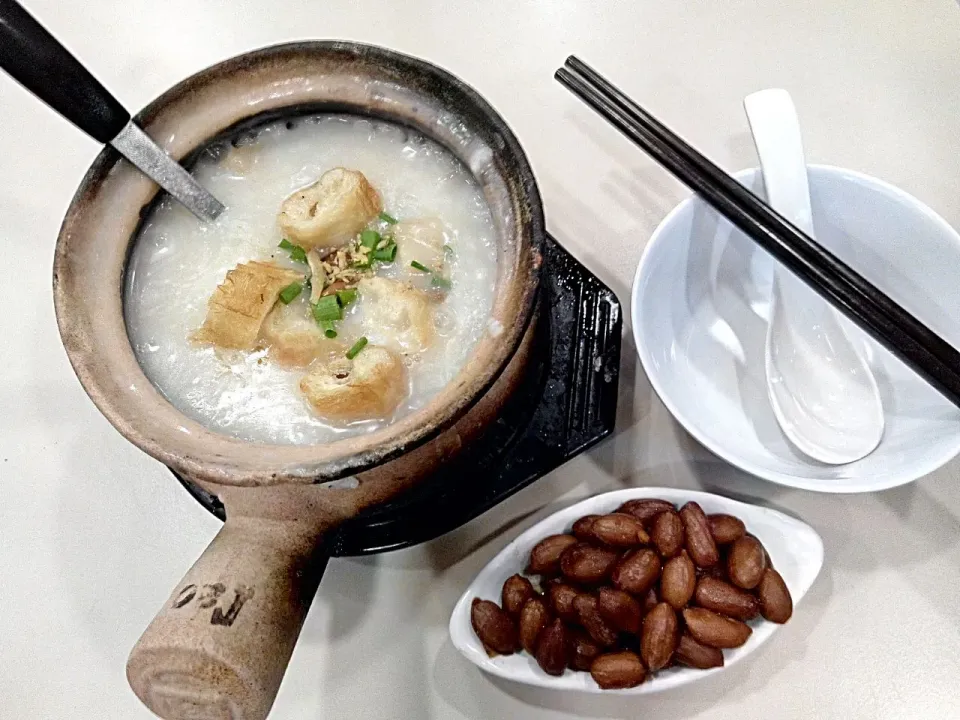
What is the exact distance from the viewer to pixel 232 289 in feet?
2.96

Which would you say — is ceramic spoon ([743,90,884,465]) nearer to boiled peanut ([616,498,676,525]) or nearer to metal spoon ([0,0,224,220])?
boiled peanut ([616,498,676,525])

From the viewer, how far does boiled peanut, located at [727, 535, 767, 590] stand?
1.01 meters

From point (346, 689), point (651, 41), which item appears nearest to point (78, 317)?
point (346, 689)

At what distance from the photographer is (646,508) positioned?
3.46 ft

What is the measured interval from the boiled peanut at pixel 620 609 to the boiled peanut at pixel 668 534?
0.26ft

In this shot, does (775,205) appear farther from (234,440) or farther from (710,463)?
(234,440)

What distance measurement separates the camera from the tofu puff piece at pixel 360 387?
0.86 m

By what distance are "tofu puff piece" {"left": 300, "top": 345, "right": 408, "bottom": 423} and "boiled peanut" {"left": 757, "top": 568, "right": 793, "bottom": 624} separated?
0.54 m

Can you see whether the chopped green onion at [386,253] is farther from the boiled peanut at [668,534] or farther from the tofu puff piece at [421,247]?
the boiled peanut at [668,534]

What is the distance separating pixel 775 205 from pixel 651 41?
520 millimetres

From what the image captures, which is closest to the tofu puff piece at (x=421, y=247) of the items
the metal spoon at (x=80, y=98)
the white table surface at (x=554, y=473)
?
the metal spoon at (x=80, y=98)

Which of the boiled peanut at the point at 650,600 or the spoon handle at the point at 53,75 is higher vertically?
→ the spoon handle at the point at 53,75

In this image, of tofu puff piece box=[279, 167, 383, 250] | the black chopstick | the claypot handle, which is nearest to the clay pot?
the claypot handle

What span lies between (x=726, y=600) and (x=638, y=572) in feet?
0.39
